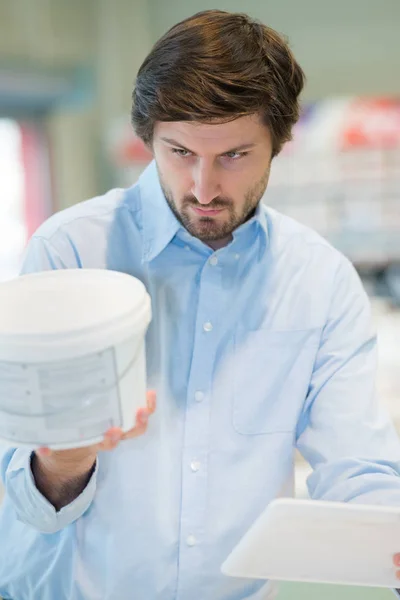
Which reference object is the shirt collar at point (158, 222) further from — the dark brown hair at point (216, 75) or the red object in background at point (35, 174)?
the red object in background at point (35, 174)

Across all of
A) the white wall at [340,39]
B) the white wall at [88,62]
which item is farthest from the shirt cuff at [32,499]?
the white wall at [340,39]

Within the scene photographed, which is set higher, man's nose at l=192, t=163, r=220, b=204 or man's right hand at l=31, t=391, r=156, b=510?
man's nose at l=192, t=163, r=220, b=204

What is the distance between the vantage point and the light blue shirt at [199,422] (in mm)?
1009

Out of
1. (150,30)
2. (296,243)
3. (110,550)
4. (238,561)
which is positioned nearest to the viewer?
(238,561)

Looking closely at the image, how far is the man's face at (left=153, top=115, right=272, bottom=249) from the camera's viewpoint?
0.93 metres

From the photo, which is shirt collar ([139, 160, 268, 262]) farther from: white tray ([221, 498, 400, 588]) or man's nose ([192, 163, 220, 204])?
white tray ([221, 498, 400, 588])

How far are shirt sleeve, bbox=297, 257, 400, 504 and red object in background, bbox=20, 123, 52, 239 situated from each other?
Answer: 2247mm

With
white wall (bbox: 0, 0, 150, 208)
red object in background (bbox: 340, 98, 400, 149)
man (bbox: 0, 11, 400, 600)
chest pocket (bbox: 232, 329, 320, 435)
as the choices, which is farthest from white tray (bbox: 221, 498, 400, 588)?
white wall (bbox: 0, 0, 150, 208)

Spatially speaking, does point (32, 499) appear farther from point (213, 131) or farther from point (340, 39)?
point (340, 39)

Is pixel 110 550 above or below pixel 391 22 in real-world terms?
below

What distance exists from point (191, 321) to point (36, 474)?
0.32 meters

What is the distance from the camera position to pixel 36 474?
2.94 feet

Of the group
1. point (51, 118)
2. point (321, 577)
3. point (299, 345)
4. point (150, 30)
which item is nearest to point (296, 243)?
point (299, 345)

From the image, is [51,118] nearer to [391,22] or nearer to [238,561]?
[391,22]
